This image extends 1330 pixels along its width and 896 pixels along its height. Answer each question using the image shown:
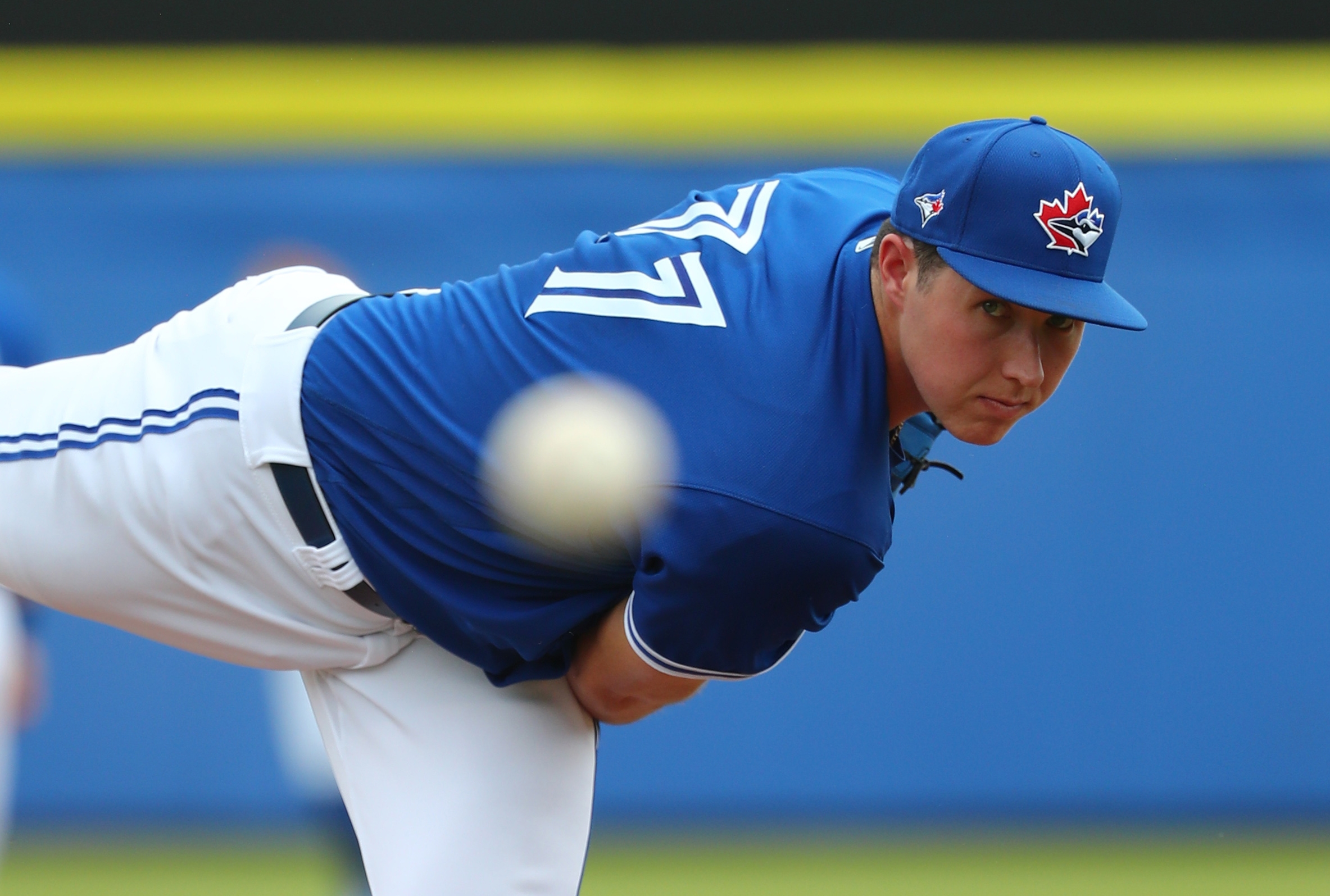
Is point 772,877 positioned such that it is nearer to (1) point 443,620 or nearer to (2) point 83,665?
(2) point 83,665

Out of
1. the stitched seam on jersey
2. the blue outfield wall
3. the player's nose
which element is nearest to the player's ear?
the player's nose

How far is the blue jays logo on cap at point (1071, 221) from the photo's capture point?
6.50 feet

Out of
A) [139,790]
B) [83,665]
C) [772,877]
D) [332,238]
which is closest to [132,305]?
[332,238]

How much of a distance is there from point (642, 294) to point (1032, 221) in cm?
55

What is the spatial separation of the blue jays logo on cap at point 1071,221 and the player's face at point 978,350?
9cm

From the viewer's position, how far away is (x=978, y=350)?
2.02 m

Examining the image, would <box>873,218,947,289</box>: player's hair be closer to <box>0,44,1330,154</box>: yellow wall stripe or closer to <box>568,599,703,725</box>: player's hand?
<box>568,599,703,725</box>: player's hand

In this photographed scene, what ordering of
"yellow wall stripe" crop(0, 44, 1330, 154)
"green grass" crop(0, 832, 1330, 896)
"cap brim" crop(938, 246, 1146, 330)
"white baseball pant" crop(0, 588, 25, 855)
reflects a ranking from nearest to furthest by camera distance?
1. "cap brim" crop(938, 246, 1146, 330)
2. "white baseball pant" crop(0, 588, 25, 855)
3. "green grass" crop(0, 832, 1330, 896)
4. "yellow wall stripe" crop(0, 44, 1330, 154)

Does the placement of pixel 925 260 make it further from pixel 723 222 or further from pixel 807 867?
pixel 807 867

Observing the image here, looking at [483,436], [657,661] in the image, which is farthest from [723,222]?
[657,661]

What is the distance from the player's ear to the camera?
81.7 inches

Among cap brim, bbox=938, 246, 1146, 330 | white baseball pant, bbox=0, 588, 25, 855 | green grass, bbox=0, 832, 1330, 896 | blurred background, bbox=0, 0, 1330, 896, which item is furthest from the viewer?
blurred background, bbox=0, 0, 1330, 896

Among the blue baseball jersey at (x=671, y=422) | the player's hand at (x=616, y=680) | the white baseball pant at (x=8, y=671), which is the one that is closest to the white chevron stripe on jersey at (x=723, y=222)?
the blue baseball jersey at (x=671, y=422)

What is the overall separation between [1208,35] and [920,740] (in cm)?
259
